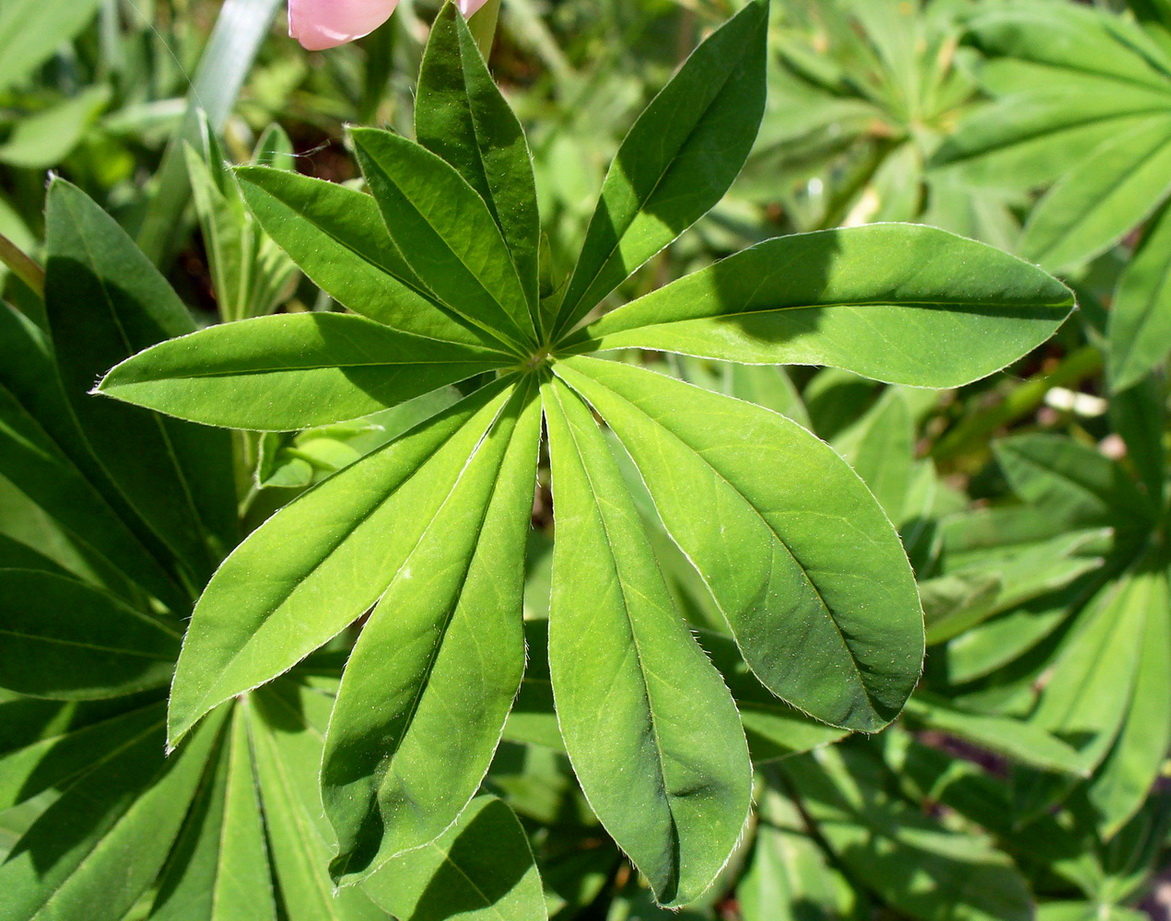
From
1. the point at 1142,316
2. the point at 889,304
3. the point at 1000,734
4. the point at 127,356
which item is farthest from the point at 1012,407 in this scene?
the point at 127,356

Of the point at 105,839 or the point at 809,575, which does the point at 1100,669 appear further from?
the point at 105,839

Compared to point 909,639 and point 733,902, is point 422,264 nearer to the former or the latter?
point 909,639

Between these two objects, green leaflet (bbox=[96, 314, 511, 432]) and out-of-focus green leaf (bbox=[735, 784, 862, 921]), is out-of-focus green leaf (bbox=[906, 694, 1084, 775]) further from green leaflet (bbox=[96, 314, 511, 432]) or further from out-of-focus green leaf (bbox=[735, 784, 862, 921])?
green leaflet (bbox=[96, 314, 511, 432])

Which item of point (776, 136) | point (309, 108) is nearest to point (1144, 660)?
point (776, 136)

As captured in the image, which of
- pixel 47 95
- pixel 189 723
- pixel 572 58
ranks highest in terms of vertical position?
pixel 47 95

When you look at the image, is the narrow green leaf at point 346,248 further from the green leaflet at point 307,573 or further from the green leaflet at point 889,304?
the green leaflet at point 889,304

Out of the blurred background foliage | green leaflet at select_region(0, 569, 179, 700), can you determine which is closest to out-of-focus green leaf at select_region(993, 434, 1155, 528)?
the blurred background foliage
